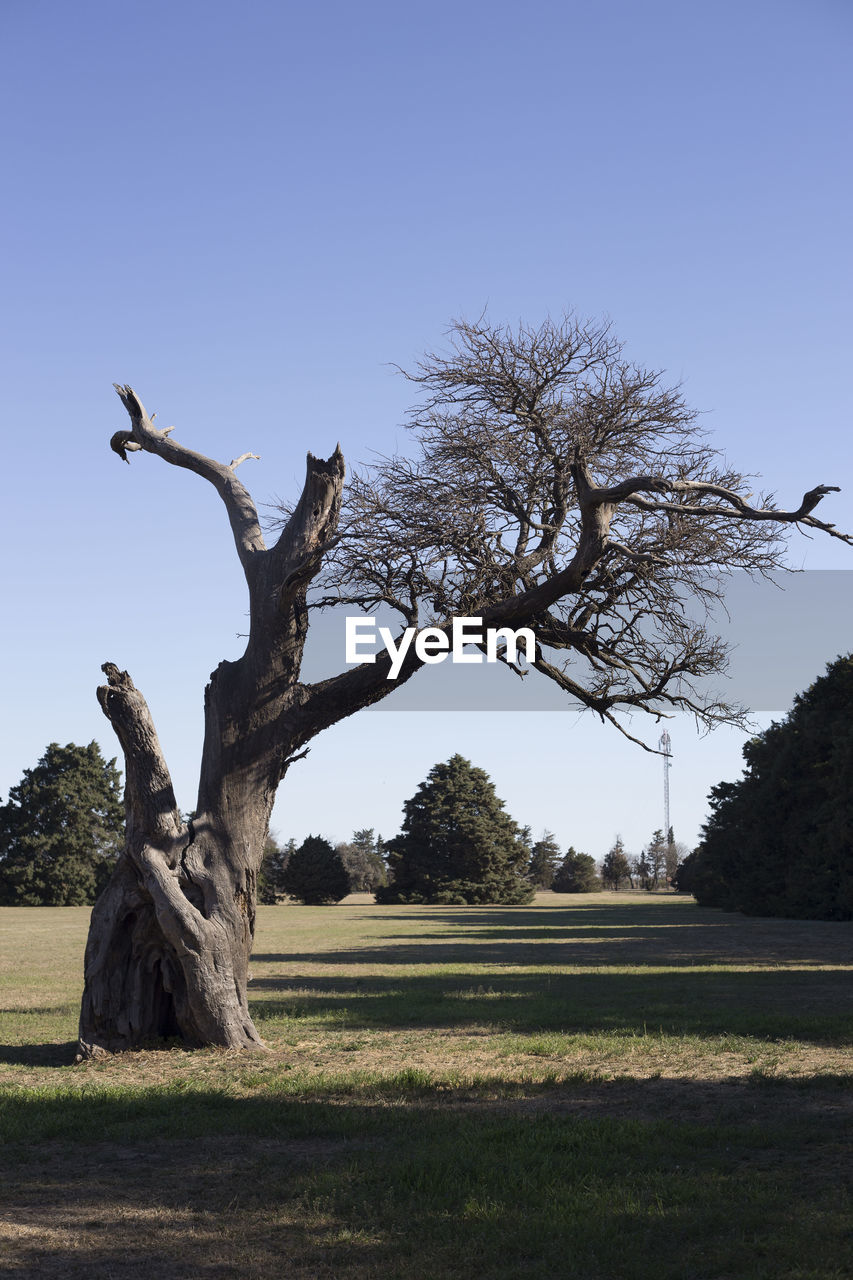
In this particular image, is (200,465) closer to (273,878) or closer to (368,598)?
(368,598)

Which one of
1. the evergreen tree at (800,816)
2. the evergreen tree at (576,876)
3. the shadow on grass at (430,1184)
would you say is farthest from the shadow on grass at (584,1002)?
the evergreen tree at (576,876)

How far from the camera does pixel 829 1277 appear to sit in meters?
4.77

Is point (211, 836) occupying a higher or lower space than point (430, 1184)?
higher

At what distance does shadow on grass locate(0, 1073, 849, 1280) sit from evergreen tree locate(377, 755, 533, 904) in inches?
2043

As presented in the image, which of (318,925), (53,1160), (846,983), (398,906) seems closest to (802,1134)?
(53,1160)

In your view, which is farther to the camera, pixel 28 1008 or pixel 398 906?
pixel 398 906

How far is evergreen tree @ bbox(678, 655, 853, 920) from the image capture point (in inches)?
1302

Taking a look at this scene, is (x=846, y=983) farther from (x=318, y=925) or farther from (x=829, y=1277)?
(x=318, y=925)

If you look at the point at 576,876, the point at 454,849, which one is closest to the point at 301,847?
the point at 454,849

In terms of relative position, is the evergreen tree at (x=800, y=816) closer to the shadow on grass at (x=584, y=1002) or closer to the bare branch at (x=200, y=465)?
the shadow on grass at (x=584, y=1002)

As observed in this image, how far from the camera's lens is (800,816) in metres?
36.8

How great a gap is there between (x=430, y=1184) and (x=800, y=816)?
33170 millimetres

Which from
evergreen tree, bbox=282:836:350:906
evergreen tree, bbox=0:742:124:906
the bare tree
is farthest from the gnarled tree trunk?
evergreen tree, bbox=282:836:350:906

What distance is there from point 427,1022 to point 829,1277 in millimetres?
8827
